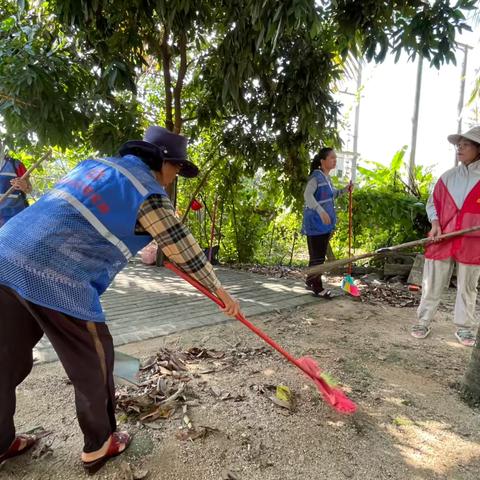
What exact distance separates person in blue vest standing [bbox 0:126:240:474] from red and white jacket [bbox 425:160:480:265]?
8.45 ft

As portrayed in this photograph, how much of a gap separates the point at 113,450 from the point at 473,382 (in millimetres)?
2192

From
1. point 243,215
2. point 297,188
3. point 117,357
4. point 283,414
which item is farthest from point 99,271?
point 243,215

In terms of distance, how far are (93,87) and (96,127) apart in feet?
2.12

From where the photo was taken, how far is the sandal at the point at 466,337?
3.46 meters

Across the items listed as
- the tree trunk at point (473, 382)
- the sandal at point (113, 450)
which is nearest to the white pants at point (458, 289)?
the tree trunk at point (473, 382)

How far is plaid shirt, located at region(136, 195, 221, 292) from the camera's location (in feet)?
5.25

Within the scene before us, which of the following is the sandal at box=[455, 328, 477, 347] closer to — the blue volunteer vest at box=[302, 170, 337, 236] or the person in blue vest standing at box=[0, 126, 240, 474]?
the blue volunteer vest at box=[302, 170, 337, 236]

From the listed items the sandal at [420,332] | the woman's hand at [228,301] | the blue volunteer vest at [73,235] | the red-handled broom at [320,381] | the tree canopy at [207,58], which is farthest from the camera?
the sandal at [420,332]

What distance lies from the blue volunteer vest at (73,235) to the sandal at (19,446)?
0.82 m

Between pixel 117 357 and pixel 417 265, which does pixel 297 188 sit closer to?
pixel 417 265

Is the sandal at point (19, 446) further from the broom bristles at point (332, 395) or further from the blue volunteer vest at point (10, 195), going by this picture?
the blue volunteer vest at point (10, 195)

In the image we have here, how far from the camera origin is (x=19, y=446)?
6.10 feet

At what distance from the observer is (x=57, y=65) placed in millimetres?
4039

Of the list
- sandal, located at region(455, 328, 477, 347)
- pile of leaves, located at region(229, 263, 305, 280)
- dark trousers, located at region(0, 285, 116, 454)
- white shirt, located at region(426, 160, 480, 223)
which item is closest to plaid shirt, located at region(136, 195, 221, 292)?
dark trousers, located at region(0, 285, 116, 454)
